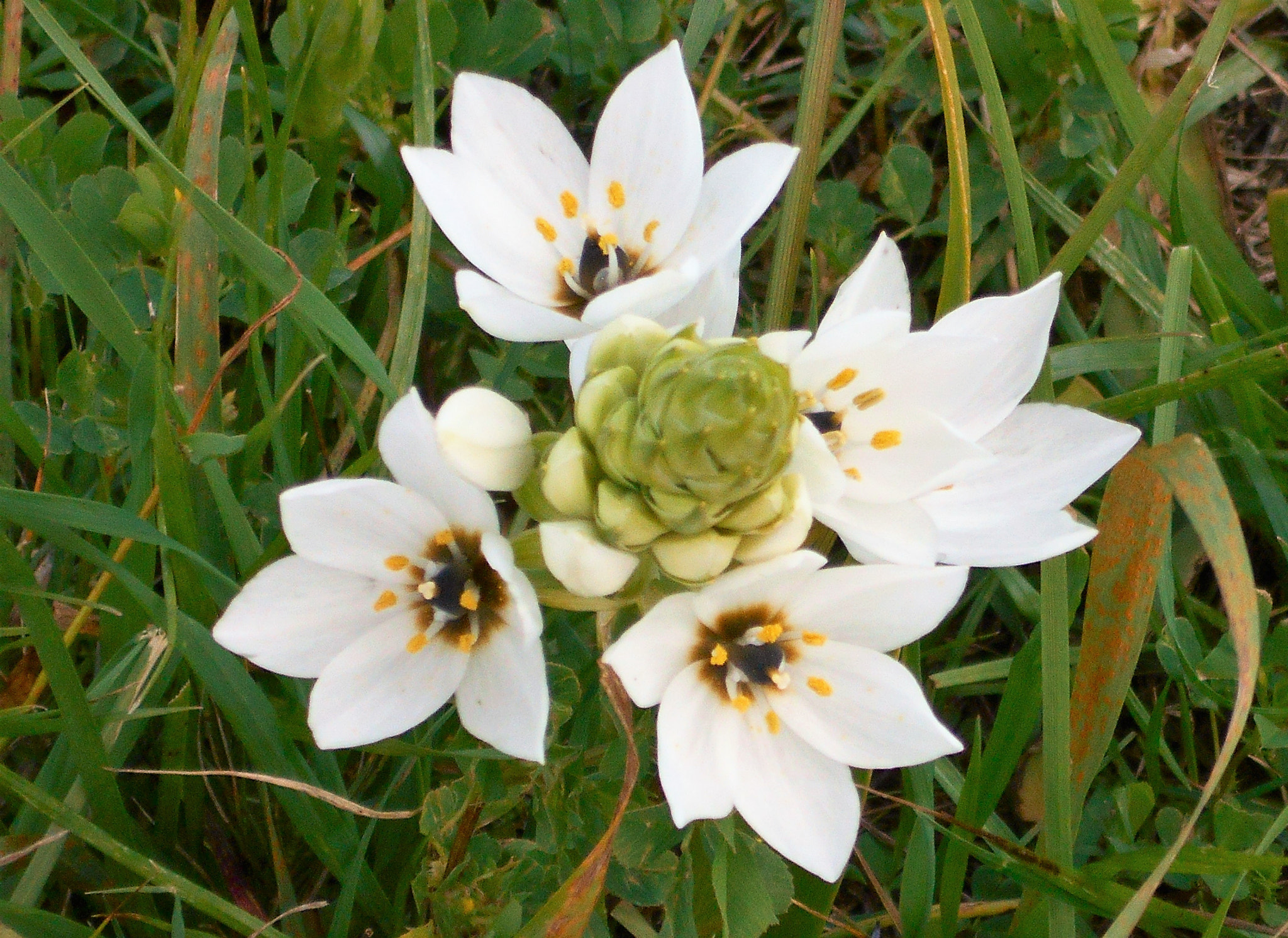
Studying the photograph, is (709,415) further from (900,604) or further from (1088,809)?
(1088,809)

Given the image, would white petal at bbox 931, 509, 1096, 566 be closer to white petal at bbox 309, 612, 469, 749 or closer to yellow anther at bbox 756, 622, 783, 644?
yellow anther at bbox 756, 622, 783, 644

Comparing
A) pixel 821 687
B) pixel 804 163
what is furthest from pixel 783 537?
pixel 804 163

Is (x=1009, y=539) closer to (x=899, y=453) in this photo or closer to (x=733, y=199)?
(x=899, y=453)

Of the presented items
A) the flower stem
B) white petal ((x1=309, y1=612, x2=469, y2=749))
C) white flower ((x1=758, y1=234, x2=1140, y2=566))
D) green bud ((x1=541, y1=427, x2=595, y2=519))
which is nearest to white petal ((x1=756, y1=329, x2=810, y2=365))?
white flower ((x1=758, y1=234, x2=1140, y2=566))

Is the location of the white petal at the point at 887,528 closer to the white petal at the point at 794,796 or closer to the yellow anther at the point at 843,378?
the yellow anther at the point at 843,378

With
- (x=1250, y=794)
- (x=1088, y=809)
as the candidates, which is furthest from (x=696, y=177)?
(x=1250, y=794)

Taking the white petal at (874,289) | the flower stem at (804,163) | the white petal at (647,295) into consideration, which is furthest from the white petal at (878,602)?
the flower stem at (804,163)
